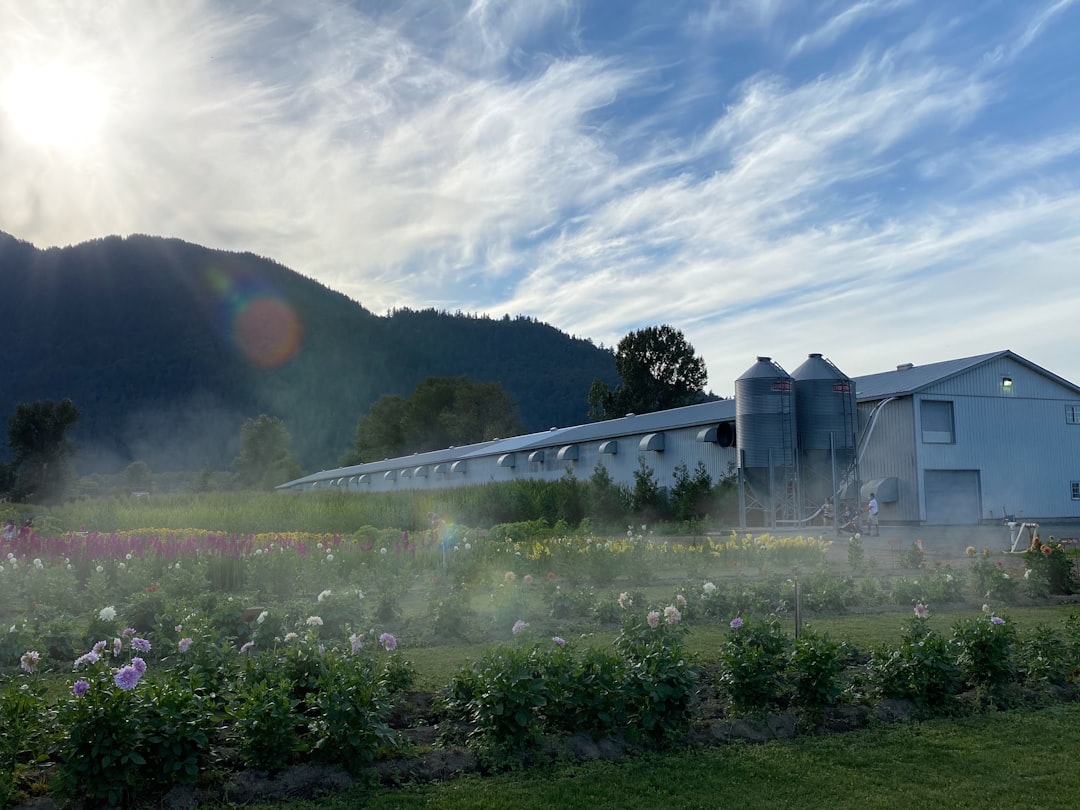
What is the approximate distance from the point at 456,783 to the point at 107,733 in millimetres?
1692

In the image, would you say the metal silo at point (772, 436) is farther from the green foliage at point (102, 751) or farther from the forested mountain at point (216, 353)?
the forested mountain at point (216, 353)

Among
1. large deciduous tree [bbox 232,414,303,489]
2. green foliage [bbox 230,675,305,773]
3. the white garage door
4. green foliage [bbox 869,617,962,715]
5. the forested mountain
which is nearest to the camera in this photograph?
green foliage [bbox 230,675,305,773]

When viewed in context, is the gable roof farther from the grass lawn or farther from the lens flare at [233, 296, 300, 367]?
the lens flare at [233, 296, 300, 367]

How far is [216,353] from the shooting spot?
120 m

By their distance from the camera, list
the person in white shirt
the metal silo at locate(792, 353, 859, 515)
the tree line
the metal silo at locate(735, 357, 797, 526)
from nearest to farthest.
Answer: the person in white shirt < the metal silo at locate(792, 353, 859, 515) < the metal silo at locate(735, 357, 797, 526) < the tree line

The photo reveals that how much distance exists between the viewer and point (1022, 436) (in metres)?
26.6

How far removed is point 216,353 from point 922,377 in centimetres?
11088

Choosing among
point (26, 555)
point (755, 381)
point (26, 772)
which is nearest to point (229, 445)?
point (755, 381)

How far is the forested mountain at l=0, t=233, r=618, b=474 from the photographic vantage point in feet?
363

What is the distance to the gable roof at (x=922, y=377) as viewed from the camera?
24594 millimetres

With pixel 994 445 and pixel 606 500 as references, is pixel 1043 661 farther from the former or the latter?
pixel 606 500

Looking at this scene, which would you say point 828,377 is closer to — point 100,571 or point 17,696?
point 100,571

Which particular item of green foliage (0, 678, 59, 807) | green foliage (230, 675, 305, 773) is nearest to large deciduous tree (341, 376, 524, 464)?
green foliage (230, 675, 305, 773)

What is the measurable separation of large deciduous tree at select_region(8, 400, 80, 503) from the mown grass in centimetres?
6202
